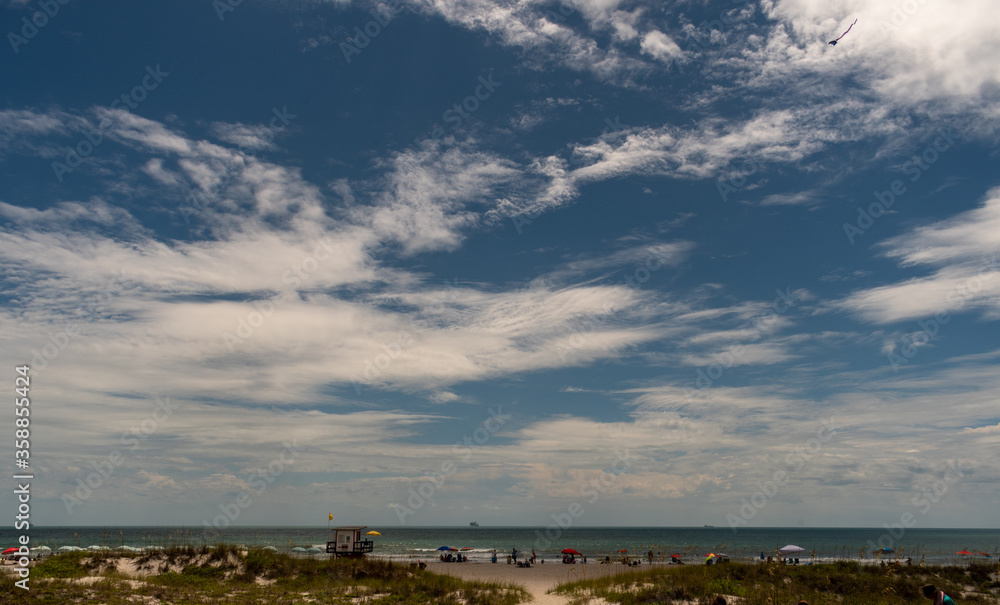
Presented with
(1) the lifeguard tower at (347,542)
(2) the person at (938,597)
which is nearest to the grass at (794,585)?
(2) the person at (938,597)

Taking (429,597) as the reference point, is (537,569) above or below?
below

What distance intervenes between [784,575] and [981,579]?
1064cm

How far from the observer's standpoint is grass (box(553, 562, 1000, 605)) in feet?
68.2

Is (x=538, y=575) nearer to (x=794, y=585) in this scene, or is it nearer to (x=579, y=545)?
(x=794, y=585)

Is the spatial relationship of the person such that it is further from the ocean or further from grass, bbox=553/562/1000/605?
the ocean

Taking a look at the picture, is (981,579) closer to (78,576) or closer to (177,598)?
(177,598)

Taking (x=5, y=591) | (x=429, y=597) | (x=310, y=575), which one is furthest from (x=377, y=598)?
(x=5, y=591)

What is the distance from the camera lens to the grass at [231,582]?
1969 cm

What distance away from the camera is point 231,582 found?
24.3m

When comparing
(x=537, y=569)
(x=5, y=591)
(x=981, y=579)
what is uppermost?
(x=5, y=591)

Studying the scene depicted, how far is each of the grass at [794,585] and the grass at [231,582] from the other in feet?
15.9

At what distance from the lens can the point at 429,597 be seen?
23.0m

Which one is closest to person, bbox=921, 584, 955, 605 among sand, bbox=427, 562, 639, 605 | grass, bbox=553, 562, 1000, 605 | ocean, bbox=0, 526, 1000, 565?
grass, bbox=553, 562, 1000, 605

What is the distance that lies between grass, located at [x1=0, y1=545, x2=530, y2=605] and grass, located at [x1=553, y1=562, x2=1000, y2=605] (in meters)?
4.84
